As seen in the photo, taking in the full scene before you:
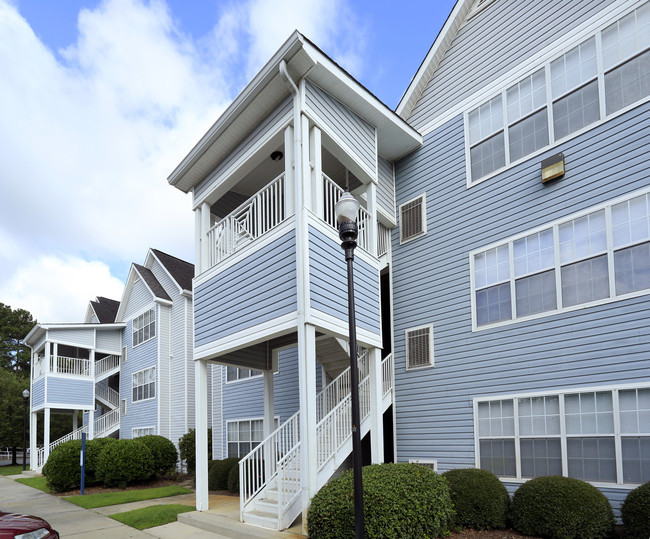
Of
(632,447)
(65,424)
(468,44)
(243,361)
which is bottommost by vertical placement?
(65,424)

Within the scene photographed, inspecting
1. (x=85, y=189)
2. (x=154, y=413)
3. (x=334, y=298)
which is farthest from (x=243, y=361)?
(x=85, y=189)

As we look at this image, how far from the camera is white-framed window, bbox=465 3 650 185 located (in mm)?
8797

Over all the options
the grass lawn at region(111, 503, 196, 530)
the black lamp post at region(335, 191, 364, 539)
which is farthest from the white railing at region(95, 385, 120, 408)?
the black lamp post at region(335, 191, 364, 539)

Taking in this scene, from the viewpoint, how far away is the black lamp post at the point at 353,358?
5.64 m

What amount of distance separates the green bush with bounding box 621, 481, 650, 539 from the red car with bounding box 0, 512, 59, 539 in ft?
25.7

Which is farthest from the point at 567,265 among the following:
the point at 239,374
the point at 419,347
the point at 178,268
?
the point at 178,268

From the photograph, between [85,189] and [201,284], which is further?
[85,189]

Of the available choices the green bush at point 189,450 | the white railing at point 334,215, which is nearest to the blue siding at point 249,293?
the white railing at point 334,215

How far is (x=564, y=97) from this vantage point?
972cm

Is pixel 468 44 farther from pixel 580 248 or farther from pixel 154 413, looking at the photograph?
pixel 154 413

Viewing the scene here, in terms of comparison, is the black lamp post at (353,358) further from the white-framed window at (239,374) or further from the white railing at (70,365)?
the white railing at (70,365)

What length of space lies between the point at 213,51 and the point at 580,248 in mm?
9609

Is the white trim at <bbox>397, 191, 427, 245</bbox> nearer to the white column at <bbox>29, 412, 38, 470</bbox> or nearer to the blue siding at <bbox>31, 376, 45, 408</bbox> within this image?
the blue siding at <bbox>31, 376, 45, 408</bbox>

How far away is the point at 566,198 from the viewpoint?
949 centimetres
